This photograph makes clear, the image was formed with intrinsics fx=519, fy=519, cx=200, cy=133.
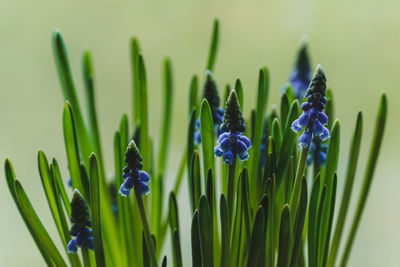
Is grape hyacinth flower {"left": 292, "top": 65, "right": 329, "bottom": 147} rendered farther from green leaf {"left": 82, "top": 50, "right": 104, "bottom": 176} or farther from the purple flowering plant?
green leaf {"left": 82, "top": 50, "right": 104, "bottom": 176}

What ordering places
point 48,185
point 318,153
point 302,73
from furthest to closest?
point 302,73, point 318,153, point 48,185

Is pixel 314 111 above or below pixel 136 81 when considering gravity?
below

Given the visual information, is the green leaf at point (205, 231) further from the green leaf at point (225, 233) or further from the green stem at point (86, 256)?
the green stem at point (86, 256)

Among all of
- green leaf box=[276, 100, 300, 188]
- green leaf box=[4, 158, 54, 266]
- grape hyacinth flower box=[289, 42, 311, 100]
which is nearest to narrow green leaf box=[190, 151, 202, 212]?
green leaf box=[276, 100, 300, 188]

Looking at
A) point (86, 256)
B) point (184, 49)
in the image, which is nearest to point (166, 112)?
point (86, 256)

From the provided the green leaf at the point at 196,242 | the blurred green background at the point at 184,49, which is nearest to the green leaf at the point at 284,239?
the green leaf at the point at 196,242

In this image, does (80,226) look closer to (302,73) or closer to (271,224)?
A: (271,224)
